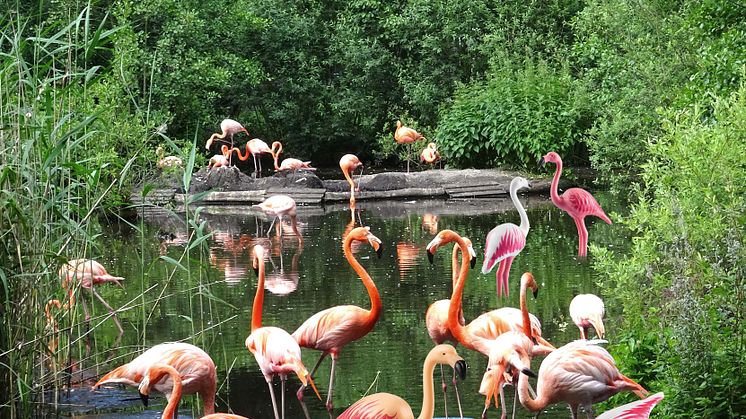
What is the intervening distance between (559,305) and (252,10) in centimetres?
1305

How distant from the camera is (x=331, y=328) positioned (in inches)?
215

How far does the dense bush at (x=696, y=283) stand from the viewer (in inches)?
161

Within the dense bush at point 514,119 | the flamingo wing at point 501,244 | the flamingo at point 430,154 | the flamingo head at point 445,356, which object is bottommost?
the flamingo head at point 445,356

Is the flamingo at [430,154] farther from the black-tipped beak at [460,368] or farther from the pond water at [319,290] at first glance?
the black-tipped beak at [460,368]

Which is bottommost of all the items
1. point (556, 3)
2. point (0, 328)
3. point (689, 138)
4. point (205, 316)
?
point (205, 316)

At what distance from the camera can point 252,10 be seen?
19.5 metres

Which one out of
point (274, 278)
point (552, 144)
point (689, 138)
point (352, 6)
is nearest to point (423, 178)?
point (552, 144)

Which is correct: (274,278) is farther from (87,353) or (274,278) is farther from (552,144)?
(552,144)

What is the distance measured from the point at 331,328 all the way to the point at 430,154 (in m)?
11.4

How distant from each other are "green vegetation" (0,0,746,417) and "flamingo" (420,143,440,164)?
0.16 metres

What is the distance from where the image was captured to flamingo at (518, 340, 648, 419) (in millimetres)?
4449

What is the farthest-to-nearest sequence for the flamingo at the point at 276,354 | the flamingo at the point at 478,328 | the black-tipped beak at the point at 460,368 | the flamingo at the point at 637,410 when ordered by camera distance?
the flamingo at the point at 478,328 < the flamingo at the point at 276,354 < the black-tipped beak at the point at 460,368 < the flamingo at the point at 637,410

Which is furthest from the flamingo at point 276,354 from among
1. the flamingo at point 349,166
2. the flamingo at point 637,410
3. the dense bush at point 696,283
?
the flamingo at point 349,166

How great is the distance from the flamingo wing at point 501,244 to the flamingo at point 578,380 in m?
1.54
